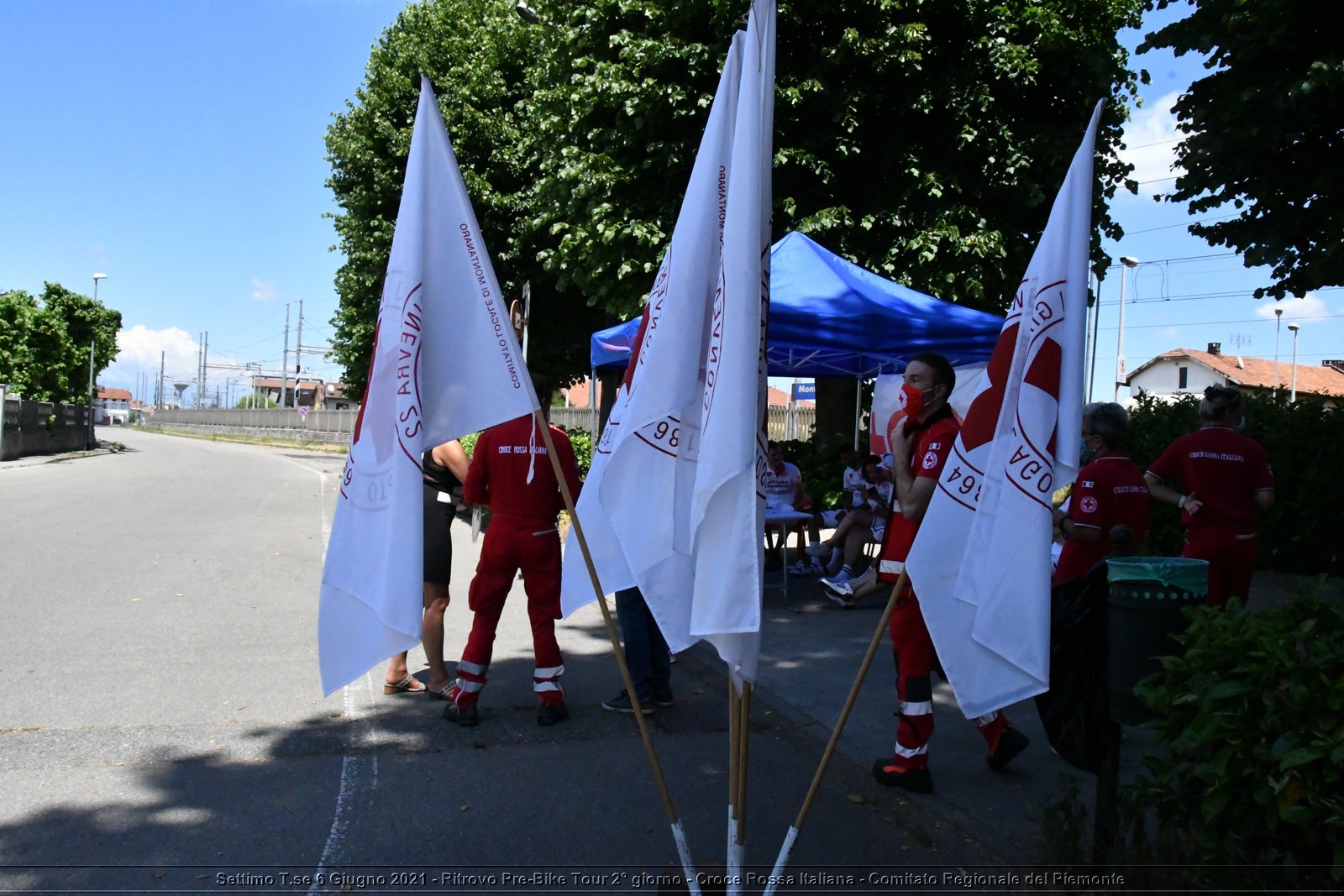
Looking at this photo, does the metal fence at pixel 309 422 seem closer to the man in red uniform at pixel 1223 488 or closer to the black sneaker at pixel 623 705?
the black sneaker at pixel 623 705

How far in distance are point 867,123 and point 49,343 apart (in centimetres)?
3542

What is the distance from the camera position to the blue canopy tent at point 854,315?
8.80 metres

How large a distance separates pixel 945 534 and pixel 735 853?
3.92 feet

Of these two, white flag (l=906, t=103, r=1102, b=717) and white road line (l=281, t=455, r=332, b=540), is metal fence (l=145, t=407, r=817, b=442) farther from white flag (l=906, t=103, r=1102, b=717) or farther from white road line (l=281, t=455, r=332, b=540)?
white flag (l=906, t=103, r=1102, b=717)

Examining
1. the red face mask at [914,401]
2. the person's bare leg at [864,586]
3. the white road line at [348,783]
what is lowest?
the white road line at [348,783]

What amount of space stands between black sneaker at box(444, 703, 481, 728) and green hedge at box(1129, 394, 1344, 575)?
8.71 m

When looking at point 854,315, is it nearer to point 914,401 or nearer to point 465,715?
point 914,401

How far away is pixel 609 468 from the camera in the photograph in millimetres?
3455

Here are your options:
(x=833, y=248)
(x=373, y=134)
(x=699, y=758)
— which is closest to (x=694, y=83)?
(x=833, y=248)

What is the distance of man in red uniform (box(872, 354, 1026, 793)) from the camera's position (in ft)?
14.9

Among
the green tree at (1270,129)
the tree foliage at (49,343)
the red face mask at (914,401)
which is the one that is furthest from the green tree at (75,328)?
the red face mask at (914,401)

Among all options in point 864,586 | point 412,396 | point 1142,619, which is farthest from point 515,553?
point 864,586

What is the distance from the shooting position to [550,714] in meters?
5.67

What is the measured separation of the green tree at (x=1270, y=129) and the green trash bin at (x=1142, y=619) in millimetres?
6207
